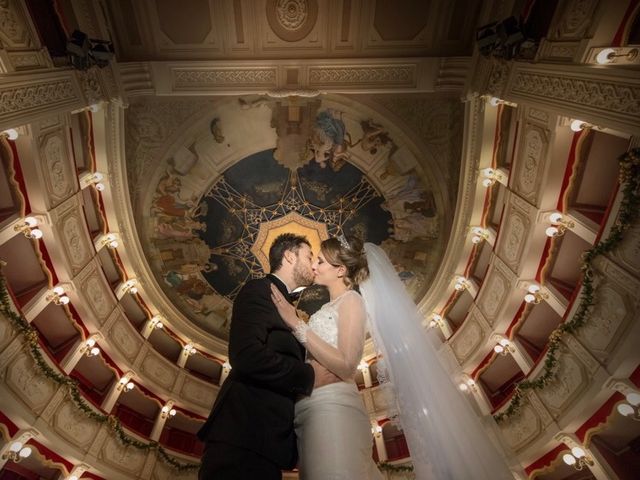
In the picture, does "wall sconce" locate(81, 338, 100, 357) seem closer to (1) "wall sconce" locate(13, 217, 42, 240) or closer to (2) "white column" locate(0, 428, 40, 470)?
(2) "white column" locate(0, 428, 40, 470)

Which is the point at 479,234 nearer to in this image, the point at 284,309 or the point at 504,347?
the point at 504,347

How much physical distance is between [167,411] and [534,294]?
39.5ft

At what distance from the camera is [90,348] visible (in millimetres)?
9258

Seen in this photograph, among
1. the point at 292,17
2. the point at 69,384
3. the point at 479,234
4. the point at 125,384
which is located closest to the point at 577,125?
the point at 479,234

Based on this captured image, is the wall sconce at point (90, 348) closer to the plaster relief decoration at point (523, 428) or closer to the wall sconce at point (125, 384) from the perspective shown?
the wall sconce at point (125, 384)

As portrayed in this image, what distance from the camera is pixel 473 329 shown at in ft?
32.2

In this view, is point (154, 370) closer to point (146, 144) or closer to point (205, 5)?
point (146, 144)

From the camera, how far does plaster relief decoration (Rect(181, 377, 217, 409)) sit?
12352 millimetres

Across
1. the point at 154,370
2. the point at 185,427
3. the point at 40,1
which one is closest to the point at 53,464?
the point at 154,370

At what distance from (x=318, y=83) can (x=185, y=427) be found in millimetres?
12981

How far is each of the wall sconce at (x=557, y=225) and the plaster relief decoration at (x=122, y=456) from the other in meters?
12.1

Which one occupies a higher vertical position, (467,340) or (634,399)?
(467,340)

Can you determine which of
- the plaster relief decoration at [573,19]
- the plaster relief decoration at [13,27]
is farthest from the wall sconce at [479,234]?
the plaster relief decoration at [13,27]

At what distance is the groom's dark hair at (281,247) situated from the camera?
3.24 metres
